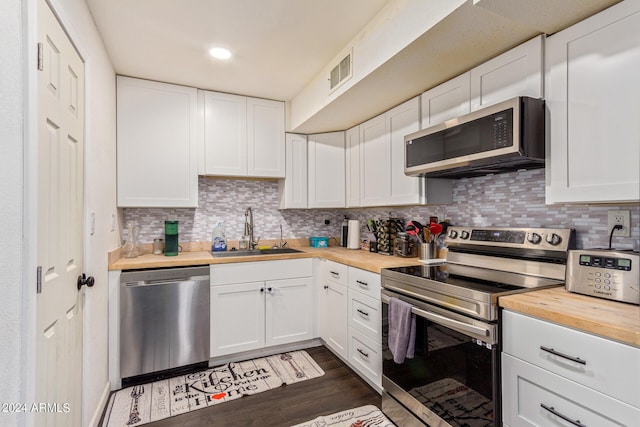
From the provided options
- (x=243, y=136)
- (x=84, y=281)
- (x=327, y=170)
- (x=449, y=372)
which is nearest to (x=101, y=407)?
(x=84, y=281)

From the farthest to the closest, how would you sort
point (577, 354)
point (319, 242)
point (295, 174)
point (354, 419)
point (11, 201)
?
point (319, 242), point (295, 174), point (354, 419), point (577, 354), point (11, 201)

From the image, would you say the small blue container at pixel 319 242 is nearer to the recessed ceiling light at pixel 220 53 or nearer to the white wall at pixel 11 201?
the recessed ceiling light at pixel 220 53

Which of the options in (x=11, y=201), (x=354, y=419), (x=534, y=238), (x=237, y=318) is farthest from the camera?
(x=237, y=318)

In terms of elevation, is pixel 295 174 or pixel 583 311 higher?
pixel 295 174

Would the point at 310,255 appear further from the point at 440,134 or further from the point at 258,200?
the point at 440,134

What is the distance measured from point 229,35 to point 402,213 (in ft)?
6.38

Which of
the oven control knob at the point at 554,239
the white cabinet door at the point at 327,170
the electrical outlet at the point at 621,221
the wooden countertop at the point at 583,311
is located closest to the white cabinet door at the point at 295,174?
the white cabinet door at the point at 327,170

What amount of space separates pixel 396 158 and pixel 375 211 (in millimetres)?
865

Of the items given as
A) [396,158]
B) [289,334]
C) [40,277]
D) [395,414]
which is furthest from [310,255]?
[40,277]

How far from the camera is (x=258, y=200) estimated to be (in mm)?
3416

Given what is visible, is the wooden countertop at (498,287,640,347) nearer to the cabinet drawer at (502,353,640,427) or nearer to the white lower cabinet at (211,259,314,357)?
the cabinet drawer at (502,353,640,427)

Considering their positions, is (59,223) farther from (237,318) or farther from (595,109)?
(595,109)

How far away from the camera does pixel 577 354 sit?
110 centimetres

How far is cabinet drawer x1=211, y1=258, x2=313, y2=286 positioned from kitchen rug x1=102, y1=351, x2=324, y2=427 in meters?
0.68
